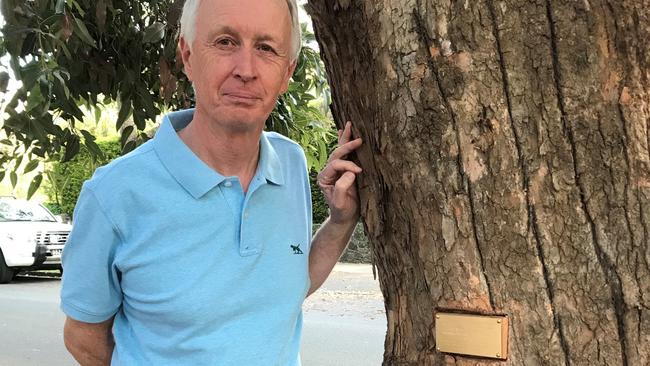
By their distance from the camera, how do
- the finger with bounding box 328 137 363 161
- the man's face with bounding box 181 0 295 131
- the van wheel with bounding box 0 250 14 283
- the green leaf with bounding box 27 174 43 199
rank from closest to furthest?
the finger with bounding box 328 137 363 161 → the man's face with bounding box 181 0 295 131 → the green leaf with bounding box 27 174 43 199 → the van wheel with bounding box 0 250 14 283

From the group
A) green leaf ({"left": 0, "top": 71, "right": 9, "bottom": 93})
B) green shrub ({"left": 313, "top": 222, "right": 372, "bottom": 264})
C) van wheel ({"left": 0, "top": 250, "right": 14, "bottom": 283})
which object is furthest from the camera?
green shrub ({"left": 313, "top": 222, "right": 372, "bottom": 264})

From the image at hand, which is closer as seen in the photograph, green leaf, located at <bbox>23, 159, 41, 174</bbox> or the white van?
green leaf, located at <bbox>23, 159, 41, 174</bbox>

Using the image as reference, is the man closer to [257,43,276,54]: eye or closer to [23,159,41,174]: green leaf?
[257,43,276,54]: eye

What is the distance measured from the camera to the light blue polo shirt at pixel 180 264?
68.2 inches

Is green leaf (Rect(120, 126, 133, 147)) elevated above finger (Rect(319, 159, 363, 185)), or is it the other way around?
green leaf (Rect(120, 126, 133, 147))

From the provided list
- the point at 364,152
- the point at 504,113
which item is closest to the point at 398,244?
the point at 364,152

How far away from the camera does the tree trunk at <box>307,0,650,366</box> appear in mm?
1302

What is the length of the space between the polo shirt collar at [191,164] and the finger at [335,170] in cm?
19

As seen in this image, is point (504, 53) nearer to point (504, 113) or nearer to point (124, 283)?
point (504, 113)

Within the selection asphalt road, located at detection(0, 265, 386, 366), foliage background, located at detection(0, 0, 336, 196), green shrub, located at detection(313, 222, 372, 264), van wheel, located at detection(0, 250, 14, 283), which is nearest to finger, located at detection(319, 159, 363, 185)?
foliage background, located at detection(0, 0, 336, 196)

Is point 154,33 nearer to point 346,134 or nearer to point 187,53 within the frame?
point 187,53

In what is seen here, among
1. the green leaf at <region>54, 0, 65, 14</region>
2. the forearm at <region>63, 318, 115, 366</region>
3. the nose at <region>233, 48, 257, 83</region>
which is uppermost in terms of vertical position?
the green leaf at <region>54, 0, 65, 14</region>

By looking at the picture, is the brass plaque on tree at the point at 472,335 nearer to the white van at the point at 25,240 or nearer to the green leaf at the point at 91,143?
the green leaf at the point at 91,143

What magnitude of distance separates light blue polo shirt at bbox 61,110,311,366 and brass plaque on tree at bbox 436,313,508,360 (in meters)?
0.50
